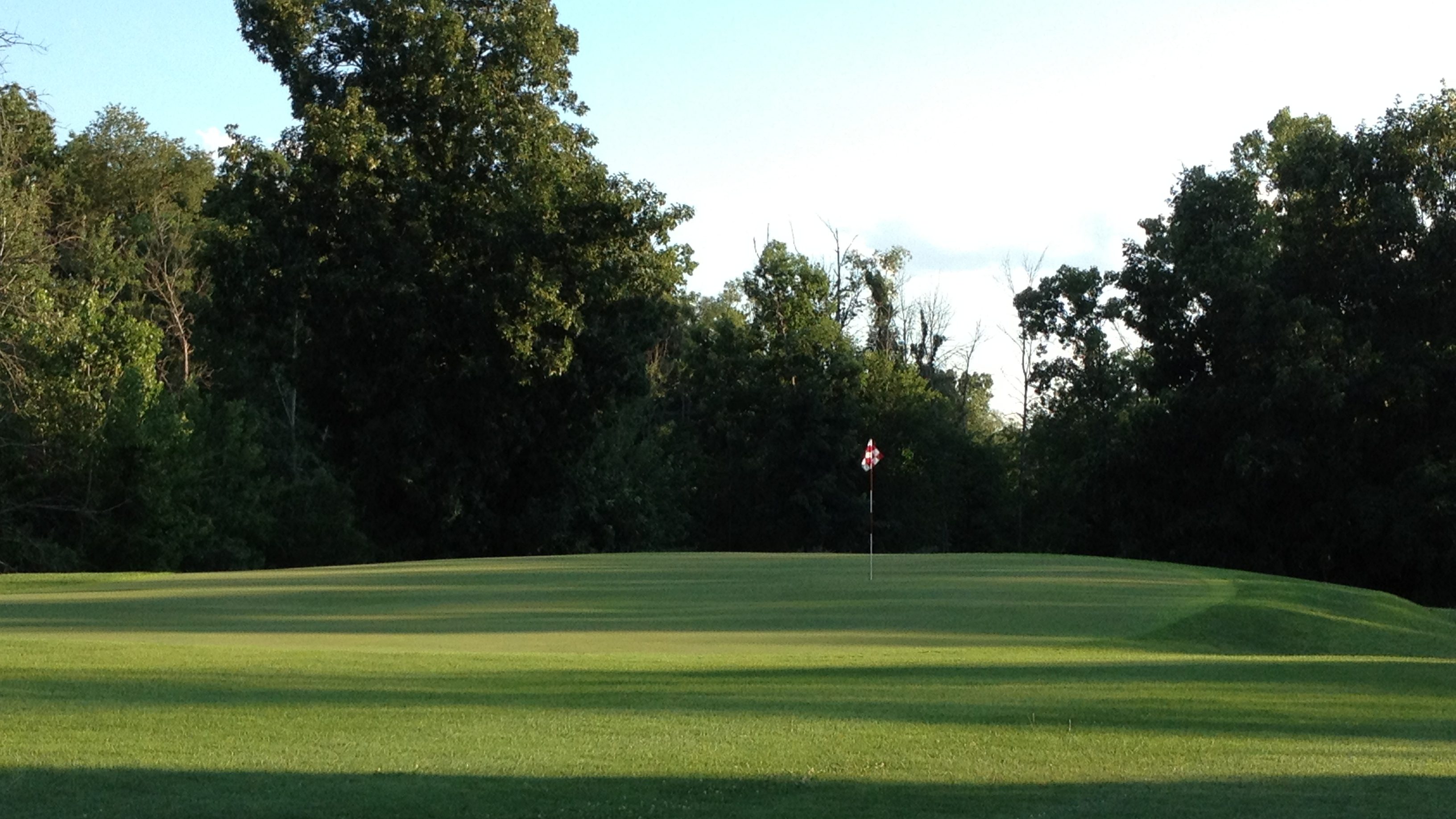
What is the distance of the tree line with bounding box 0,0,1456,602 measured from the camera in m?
40.0

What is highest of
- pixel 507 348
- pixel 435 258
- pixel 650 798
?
pixel 435 258

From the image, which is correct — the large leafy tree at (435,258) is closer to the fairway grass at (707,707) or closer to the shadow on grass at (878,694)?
the fairway grass at (707,707)

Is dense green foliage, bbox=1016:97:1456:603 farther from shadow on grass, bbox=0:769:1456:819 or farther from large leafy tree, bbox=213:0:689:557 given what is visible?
shadow on grass, bbox=0:769:1456:819

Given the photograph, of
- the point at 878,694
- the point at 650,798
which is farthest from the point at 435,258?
the point at 650,798

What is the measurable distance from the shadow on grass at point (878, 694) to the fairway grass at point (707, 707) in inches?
1.9

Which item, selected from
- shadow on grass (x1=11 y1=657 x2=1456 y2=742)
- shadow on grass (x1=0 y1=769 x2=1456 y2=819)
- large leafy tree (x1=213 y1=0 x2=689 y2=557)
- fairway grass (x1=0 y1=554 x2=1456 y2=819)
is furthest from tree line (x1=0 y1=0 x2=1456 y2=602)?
shadow on grass (x1=0 y1=769 x2=1456 y2=819)

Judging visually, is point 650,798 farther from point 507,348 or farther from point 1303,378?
point 1303,378

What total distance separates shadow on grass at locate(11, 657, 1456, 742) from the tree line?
2516 cm

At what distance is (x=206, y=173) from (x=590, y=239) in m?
29.3

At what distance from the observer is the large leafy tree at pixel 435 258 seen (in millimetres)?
39688

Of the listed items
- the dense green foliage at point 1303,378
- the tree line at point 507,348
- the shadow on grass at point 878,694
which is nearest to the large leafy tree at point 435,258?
the tree line at point 507,348

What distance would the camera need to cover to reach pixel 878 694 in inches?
453

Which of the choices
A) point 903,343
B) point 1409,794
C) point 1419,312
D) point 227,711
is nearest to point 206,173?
point 903,343

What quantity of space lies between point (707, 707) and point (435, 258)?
31769 mm
